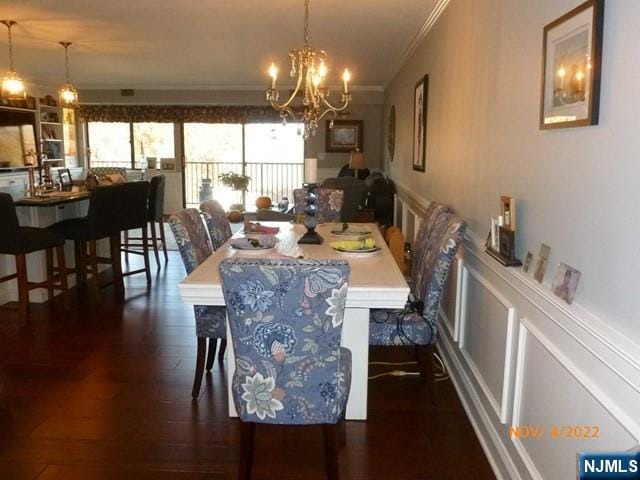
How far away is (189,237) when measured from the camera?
2824 mm

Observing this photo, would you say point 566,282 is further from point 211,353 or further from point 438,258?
point 211,353

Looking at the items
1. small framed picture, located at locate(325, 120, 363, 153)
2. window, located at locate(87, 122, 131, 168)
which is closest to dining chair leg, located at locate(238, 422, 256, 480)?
small framed picture, located at locate(325, 120, 363, 153)

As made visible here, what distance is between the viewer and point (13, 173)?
8.20m

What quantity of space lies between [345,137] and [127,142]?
400cm

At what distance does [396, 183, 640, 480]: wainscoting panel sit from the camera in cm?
137

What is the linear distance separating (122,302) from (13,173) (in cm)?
486

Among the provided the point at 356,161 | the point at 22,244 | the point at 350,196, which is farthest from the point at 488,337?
the point at 356,161

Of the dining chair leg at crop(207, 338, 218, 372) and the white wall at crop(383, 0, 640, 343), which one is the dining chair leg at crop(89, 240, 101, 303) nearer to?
the dining chair leg at crop(207, 338, 218, 372)

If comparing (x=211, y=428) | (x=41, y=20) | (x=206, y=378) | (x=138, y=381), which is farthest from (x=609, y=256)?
(x=41, y=20)

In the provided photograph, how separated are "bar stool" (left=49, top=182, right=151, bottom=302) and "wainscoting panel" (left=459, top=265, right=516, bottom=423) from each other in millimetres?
3092

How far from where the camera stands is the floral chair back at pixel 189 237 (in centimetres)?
278

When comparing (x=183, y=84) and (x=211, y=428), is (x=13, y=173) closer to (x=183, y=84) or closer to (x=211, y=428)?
(x=183, y=84)

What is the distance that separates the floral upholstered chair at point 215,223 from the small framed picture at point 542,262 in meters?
2.03

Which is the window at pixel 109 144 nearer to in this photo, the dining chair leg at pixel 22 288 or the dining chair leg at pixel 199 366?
the dining chair leg at pixel 22 288
